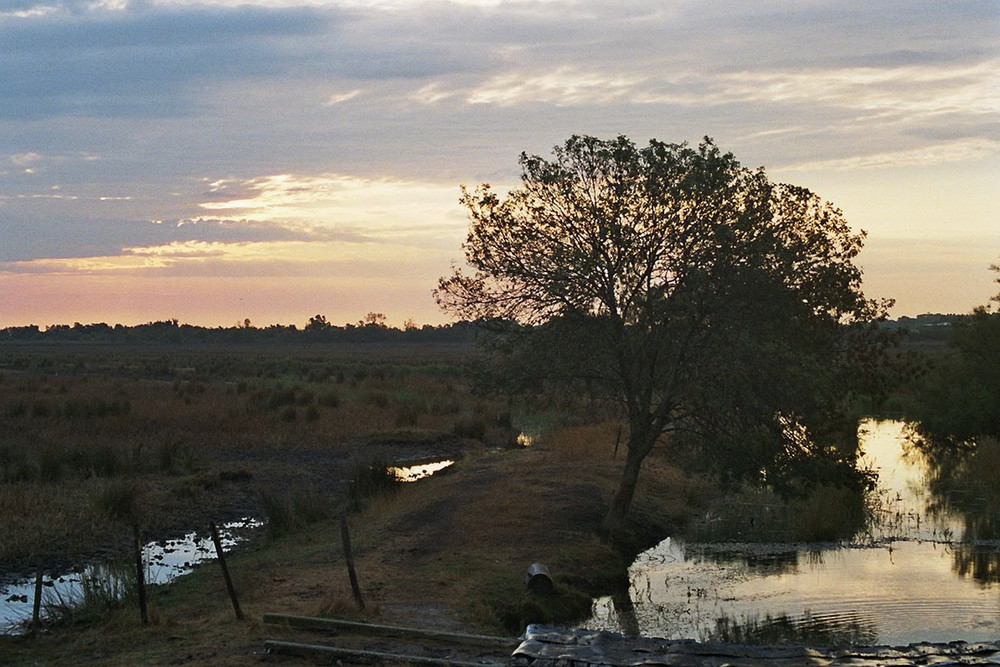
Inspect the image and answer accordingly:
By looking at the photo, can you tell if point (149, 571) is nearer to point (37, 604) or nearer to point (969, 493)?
point (37, 604)

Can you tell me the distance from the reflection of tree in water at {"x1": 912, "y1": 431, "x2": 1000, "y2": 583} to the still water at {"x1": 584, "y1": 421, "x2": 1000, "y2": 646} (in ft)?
0.32

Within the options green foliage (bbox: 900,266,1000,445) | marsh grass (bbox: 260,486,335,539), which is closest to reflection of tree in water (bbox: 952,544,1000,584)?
marsh grass (bbox: 260,486,335,539)

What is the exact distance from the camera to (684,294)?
795 inches

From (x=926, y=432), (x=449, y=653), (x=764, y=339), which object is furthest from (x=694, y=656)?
(x=926, y=432)

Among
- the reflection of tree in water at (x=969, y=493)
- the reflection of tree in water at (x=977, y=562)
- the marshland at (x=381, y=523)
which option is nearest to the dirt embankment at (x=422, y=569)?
the marshland at (x=381, y=523)

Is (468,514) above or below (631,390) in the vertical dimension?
below

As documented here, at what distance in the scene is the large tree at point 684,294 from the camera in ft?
66.0

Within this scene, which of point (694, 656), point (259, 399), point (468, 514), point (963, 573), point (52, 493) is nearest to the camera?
point (694, 656)

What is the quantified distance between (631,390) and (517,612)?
6.80 m

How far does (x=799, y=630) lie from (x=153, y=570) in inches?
455

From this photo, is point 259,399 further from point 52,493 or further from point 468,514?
point 468,514

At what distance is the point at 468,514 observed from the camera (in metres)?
23.3

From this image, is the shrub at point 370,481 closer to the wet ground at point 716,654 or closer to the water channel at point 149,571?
the water channel at point 149,571

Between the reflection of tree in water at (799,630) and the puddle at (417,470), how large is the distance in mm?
15100
